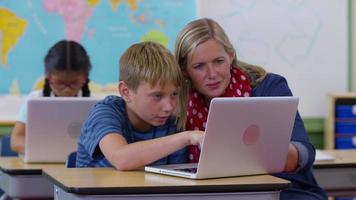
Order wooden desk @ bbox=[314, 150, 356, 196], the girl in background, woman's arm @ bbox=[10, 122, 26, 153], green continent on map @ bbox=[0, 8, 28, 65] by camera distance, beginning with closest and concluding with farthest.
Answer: wooden desk @ bbox=[314, 150, 356, 196] < woman's arm @ bbox=[10, 122, 26, 153] < the girl in background < green continent on map @ bbox=[0, 8, 28, 65]

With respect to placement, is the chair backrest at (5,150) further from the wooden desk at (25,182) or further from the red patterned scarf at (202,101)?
the red patterned scarf at (202,101)

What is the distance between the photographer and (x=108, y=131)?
7.65 feet

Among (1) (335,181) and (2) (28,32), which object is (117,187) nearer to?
(1) (335,181)

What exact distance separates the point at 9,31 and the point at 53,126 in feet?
5.84

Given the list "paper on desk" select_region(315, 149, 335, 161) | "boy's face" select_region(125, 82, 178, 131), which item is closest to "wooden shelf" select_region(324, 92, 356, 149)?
"paper on desk" select_region(315, 149, 335, 161)

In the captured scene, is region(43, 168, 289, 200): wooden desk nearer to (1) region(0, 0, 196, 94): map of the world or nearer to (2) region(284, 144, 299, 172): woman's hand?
(2) region(284, 144, 299, 172): woman's hand

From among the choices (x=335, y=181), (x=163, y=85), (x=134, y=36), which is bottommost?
(x=335, y=181)

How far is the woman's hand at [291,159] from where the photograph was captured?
2367 millimetres

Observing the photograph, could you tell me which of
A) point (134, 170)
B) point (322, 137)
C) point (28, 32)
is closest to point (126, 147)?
point (134, 170)

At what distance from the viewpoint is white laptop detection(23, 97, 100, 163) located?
3031mm

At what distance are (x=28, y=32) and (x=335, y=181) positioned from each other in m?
2.33

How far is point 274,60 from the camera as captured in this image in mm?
5027

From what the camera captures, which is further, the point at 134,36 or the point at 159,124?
the point at 134,36

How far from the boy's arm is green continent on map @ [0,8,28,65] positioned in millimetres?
2547
